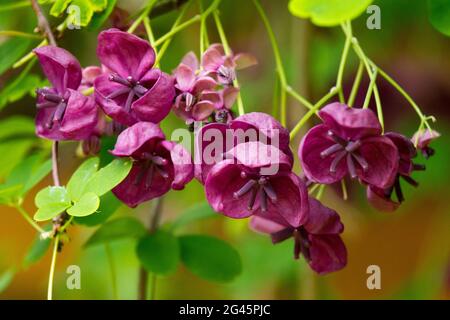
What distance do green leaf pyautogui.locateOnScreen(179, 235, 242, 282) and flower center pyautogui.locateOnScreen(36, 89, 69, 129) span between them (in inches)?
13.0

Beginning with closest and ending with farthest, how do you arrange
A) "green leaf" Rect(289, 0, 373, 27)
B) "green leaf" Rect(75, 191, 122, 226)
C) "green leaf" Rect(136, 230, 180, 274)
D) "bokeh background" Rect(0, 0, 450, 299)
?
1. "green leaf" Rect(289, 0, 373, 27)
2. "green leaf" Rect(75, 191, 122, 226)
3. "green leaf" Rect(136, 230, 180, 274)
4. "bokeh background" Rect(0, 0, 450, 299)

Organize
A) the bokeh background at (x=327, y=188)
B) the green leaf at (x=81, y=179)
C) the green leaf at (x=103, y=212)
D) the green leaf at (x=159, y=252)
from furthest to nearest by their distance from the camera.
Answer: the bokeh background at (x=327, y=188)
the green leaf at (x=159, y=252)
the green leaf at (x=103, y=212)
the green leaf at (x=81, y=179)

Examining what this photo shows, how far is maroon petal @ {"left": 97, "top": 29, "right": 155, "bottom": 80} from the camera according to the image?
2.38 ft

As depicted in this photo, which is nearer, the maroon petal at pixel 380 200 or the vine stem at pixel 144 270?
the maroon petal at pixel 380 200

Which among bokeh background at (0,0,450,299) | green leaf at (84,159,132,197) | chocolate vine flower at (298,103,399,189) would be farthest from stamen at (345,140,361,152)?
bokeh background at (0,0,450,299)

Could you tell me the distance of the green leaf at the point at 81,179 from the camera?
0.73m

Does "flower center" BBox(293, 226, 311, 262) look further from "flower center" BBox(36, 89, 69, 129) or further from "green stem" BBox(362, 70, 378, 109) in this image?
"flower center" BBox(36, 89, 69, 129)

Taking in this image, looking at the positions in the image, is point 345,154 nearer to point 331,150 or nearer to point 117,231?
point 331,150

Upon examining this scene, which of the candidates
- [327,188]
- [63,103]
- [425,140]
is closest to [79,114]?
[63,103]

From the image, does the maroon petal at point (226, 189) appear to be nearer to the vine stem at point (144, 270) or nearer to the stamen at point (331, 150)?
the stamen at point (331, 150)

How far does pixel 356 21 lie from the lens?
4.40 ft

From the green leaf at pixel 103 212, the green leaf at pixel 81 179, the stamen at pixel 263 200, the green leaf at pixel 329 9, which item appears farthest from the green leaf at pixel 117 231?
the green leaf at pixel 329 9

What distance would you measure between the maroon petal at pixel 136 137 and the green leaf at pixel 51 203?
0.08 metres
